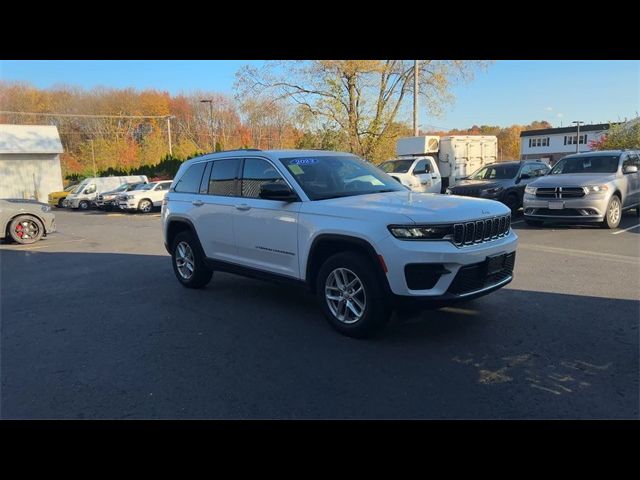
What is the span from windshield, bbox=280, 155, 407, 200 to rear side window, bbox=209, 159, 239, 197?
0.89 meters

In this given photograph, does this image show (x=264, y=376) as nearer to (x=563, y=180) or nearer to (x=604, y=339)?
(x=604, y=339)

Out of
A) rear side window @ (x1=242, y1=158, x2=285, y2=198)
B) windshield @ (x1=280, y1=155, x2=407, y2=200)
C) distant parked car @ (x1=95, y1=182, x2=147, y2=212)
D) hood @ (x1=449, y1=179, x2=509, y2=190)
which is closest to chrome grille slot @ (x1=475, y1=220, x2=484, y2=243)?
windshield @ (x1=280, y1=155, x2=407, y2=200)

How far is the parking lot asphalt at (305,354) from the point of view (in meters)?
3.58

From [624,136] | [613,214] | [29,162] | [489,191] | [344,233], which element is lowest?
[613,214]

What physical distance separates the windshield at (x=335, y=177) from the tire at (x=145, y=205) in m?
20.4

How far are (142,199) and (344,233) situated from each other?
71.4ft

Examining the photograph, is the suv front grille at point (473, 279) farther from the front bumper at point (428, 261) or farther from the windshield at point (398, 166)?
the windshield at point (398, 166)

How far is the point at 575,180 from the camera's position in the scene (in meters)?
11.4

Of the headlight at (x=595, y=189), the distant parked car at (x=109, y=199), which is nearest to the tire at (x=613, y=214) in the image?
the headlight at (x=595, y=189)

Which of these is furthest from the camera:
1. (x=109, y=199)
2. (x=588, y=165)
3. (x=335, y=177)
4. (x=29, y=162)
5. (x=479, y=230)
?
(x=29, y=162)

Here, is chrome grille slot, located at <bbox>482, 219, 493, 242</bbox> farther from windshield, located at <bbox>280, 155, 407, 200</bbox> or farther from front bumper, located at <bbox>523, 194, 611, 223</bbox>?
front bumper, located at <bbox>523, 194, 611, 223</bbox>

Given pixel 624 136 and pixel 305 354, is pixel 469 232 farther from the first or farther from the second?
pixel 624 136

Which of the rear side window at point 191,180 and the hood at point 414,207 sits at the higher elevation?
the rear side window at point 191,180

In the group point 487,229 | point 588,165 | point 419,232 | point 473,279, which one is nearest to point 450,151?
point 588,165
